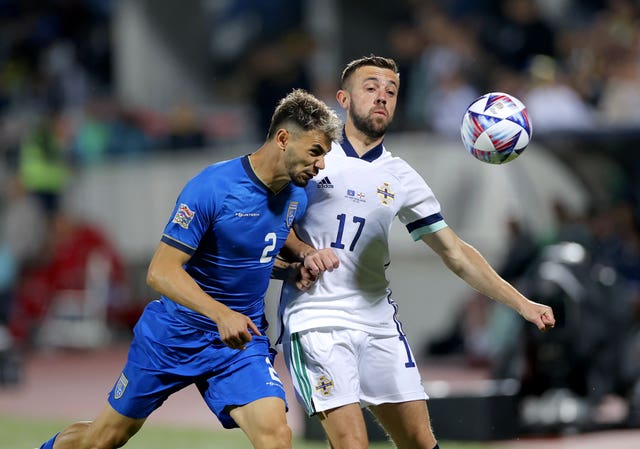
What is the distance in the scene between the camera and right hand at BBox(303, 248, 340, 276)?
6.62 m

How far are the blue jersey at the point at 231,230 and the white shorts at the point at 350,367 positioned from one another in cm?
33

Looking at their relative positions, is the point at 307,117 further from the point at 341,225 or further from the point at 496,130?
the point at 496,130

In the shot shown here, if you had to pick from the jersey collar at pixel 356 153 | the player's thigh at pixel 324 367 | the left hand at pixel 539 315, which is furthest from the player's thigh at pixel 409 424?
the jersey collar at pixel 356 153

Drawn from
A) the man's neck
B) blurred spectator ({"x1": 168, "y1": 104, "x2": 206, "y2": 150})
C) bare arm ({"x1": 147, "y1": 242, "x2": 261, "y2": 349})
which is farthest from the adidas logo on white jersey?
blurred spectator ({"x1": 168, "y1": 104, "x2": 206, "y2": 150})

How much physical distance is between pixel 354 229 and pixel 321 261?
39 centimetres

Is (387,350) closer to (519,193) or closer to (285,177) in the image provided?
(285,177)

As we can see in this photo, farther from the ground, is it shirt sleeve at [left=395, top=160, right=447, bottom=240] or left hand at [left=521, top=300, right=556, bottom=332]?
shirt sleeve at [left=395, top=160, right=447, bottom=240]

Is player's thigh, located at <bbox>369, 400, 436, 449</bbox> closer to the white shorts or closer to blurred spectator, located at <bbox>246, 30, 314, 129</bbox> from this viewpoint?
the white shorts

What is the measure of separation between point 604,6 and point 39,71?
11.1 metres

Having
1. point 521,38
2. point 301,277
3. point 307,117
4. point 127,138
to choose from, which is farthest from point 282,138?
point 127,138

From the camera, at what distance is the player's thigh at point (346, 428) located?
21.7ft

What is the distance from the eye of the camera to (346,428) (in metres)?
6.64

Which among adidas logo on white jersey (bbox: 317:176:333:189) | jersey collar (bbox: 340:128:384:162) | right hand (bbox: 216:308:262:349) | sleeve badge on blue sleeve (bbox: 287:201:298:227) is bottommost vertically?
right hand (bbox: 216:308:262:349)

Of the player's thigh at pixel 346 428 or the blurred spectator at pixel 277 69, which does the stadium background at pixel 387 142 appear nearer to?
the blurred spectator at pixel 277 69
